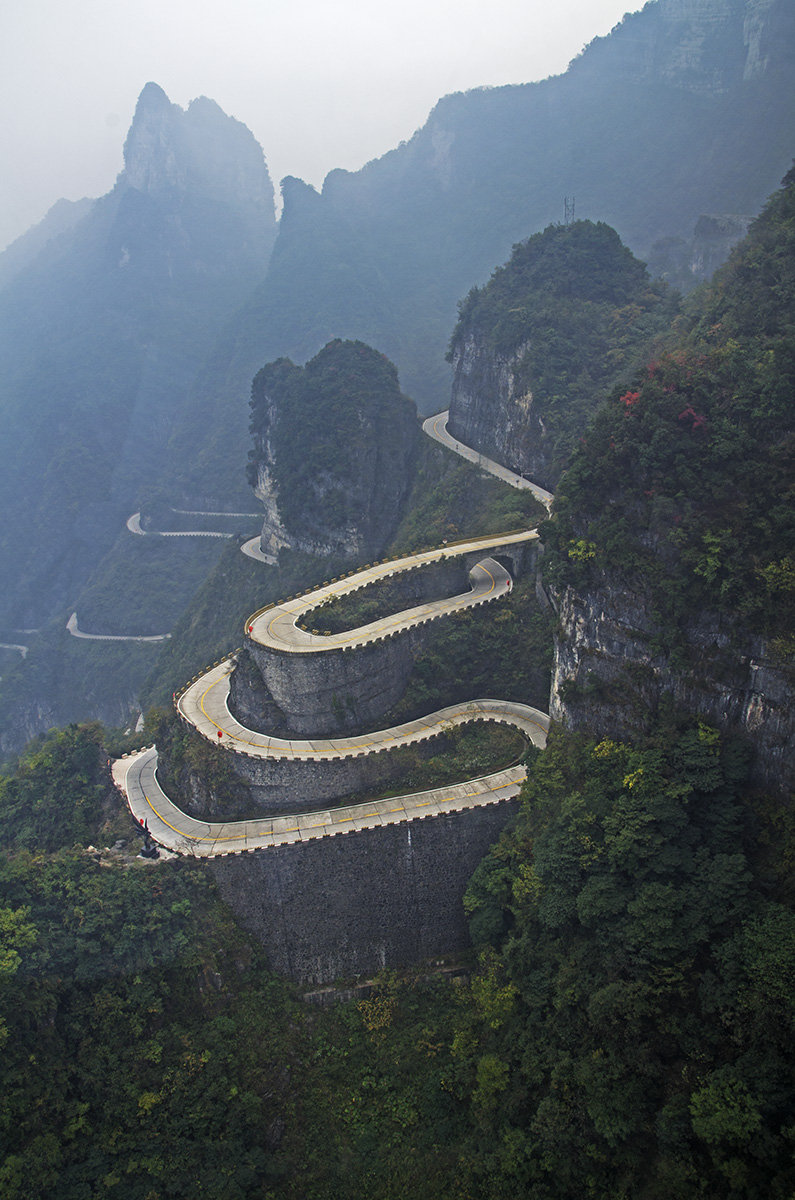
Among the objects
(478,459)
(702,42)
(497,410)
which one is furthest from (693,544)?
(702,42)

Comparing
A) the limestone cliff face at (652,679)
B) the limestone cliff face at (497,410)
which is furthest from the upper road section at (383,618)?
the limestone cliff face at (497,410)

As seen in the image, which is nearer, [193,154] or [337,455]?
[337,455]

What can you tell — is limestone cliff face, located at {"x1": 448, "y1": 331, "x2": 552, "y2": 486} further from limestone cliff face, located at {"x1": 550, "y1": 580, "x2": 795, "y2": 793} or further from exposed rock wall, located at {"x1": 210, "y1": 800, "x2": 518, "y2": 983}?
→ exposed rock wall, located at {"x1": 210, "y1": 800, "x2": 518, "y2": 983}

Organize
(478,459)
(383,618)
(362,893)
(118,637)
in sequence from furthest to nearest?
1. (118,637)
2. (478,459)
3. (383,618)
4. (362,893)

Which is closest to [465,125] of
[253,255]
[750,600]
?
[253,255]

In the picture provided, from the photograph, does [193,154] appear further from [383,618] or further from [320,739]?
[320,739]

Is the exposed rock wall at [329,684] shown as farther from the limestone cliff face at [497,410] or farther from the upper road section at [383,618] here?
the limestone cliff face at [497,410]

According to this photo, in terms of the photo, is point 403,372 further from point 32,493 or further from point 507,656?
point 507,656

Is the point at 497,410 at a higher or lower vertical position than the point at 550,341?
lower

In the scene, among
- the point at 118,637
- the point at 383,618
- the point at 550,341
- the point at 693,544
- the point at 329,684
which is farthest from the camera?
the point at 118,637
